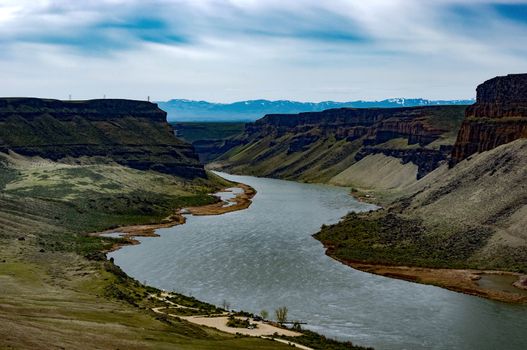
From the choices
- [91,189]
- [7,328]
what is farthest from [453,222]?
[91,189]

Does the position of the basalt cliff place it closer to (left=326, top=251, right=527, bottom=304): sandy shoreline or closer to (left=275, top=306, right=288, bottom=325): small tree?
(left=326, top=251, right=527, bottom=304): sandy shoreline

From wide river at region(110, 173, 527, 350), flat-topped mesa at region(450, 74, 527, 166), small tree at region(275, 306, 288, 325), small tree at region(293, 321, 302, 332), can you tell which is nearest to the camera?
small tree at region(293, 321, 302, 332)

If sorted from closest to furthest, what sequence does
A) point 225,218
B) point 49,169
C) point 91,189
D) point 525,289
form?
point 525,289, point 225,218, point 91,189, point 49,169

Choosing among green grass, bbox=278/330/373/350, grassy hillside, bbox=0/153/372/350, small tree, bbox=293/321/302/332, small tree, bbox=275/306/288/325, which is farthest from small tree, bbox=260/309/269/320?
green grass, bbox=278/330/373/350

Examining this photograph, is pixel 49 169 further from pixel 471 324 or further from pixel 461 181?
pixel 471 324

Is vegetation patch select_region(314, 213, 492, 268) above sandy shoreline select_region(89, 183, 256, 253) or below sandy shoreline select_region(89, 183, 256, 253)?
above

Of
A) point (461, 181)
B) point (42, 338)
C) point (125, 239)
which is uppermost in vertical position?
point (461, 181)
